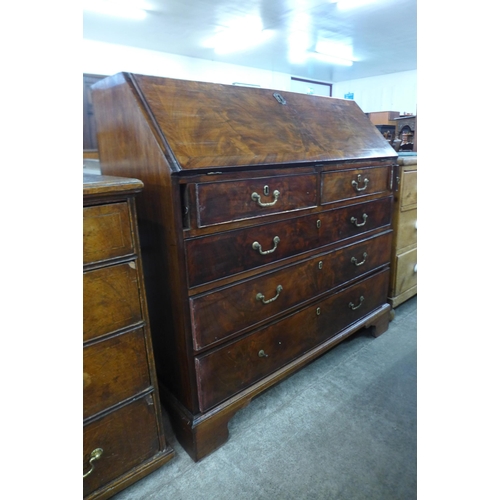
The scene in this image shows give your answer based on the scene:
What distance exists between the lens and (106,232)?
35.1 inches

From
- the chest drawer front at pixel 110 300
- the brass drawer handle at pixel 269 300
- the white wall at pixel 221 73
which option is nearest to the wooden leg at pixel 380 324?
the brass drawer handle at pixel 269 300

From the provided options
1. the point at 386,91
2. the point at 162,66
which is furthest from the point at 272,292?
the point at 386,91

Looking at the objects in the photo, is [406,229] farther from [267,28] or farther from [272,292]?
[267,28]

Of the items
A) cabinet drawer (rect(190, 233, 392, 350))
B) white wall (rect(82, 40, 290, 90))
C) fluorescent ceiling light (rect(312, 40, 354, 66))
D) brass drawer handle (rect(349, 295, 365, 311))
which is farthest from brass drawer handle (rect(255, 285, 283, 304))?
fluorescent ceiling light (rect(312, 40, 354, 66))

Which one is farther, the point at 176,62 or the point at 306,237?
the point at 176,62

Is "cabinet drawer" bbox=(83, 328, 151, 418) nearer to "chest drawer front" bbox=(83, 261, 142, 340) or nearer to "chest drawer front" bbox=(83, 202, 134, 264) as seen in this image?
"chest drawer front" bbox=(83, 261, 142, 340)

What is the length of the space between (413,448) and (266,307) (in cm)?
70

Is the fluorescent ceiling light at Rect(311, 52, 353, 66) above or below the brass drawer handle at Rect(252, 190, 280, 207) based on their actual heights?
above

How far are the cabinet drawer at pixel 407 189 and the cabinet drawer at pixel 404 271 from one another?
0.28 m

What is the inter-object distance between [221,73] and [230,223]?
7.79 metres

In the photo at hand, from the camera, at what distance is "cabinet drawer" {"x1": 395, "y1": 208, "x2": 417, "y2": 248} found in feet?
Result: 6.40
